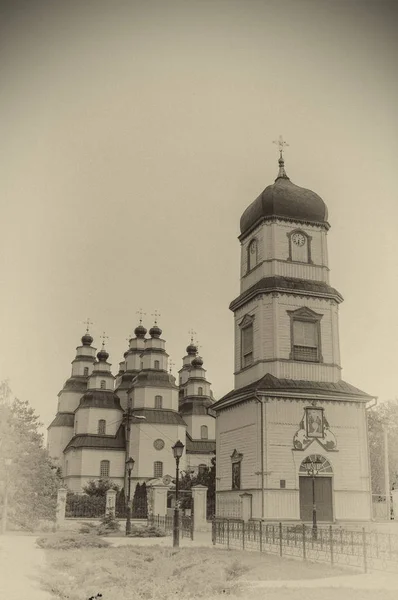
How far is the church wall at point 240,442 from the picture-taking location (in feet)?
82.3

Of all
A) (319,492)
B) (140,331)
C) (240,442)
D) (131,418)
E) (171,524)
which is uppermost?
(140,331)

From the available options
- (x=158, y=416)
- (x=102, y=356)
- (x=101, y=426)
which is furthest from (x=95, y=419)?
(x=102, y=356)

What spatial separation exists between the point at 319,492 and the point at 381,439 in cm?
2323

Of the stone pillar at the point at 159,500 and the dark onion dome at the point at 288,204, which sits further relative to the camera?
the stone pillar at the point at 159,500

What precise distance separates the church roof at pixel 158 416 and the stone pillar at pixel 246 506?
2548 centimetres

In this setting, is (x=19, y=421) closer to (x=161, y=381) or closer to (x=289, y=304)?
(x=289, y=304)

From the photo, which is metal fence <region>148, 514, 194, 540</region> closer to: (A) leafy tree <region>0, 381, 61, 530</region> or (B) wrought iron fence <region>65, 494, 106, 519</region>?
(A) leafy tree <region>0, 381, 61, 530</region>

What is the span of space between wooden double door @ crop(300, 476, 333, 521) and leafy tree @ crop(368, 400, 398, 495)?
59.3 feet

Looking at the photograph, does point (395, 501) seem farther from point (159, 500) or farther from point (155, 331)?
point (155, 331)

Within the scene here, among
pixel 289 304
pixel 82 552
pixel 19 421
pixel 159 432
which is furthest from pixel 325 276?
pixel 159 432

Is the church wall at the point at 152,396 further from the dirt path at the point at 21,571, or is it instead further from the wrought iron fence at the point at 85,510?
the dirt path at the point at 21,571

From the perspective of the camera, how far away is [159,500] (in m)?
30.5

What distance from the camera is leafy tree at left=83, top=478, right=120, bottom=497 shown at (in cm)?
4647

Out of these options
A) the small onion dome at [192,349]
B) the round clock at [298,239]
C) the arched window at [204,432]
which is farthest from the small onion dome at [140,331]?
the round clock at [298,239]
